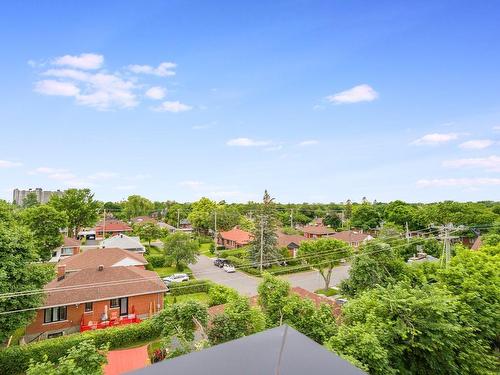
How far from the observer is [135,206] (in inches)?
3580

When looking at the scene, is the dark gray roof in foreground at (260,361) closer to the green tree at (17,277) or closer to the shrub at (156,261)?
A: the green tree at (17,277)

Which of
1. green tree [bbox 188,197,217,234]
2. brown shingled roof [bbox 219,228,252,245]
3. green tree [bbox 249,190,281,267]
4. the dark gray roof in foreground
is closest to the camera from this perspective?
the dark gray roof in foreground

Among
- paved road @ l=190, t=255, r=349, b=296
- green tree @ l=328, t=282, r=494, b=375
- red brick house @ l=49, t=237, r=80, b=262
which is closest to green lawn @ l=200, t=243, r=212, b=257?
paved road @ l=190, t=255, r=349, b=296

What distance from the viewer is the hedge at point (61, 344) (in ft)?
49.8

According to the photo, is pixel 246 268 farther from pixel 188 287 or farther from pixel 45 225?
pixel 45 225

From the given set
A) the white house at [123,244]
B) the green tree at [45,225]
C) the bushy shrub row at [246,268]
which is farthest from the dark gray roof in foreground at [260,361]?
the white house at [123,244]

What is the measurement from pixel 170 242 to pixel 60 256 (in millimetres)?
16679

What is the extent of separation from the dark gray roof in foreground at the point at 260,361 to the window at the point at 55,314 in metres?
21.9

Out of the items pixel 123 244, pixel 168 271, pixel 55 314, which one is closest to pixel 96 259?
pixel 55 314

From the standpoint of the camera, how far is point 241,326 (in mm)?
12055

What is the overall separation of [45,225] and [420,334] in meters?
38.0

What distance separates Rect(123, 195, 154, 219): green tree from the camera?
89.7 meters

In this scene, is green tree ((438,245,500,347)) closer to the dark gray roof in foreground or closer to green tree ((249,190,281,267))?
the dark gray roof in foreground

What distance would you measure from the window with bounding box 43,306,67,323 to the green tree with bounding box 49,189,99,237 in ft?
97.6
